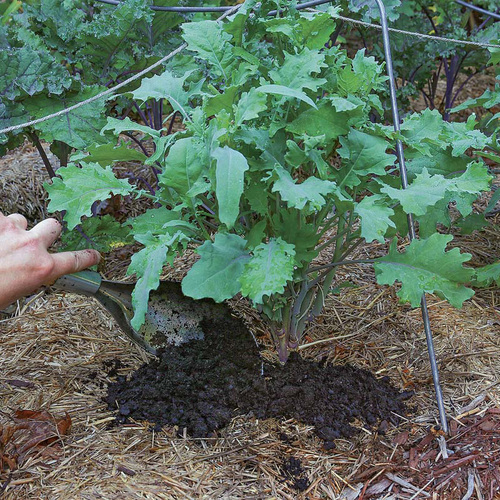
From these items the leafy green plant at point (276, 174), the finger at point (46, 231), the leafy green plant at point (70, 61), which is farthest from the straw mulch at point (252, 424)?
the leafy green plant at point (70, 61)

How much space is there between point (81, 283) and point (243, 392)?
0.60 metres

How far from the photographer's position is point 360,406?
171 centimetres

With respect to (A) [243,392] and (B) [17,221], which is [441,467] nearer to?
(A) [243,392]

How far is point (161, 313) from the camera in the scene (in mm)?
2012

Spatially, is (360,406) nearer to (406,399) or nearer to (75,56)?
(406,399)

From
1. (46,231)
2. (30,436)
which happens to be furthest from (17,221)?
(30,436)

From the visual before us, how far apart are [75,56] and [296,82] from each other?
1226mm

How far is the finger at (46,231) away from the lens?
1.49 meters

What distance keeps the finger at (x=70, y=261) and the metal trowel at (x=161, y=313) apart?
19 cm

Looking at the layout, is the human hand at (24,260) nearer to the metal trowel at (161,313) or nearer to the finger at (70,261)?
the finger at (70,261)

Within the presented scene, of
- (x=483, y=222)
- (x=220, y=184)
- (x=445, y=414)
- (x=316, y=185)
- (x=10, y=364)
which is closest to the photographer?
(x=220, y=184)

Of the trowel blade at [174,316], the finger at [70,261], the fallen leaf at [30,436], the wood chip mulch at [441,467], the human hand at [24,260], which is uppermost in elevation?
the human hand at [24,260]

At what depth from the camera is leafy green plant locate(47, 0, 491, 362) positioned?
4.62 ft

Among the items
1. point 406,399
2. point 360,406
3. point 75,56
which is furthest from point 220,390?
point 75,56
